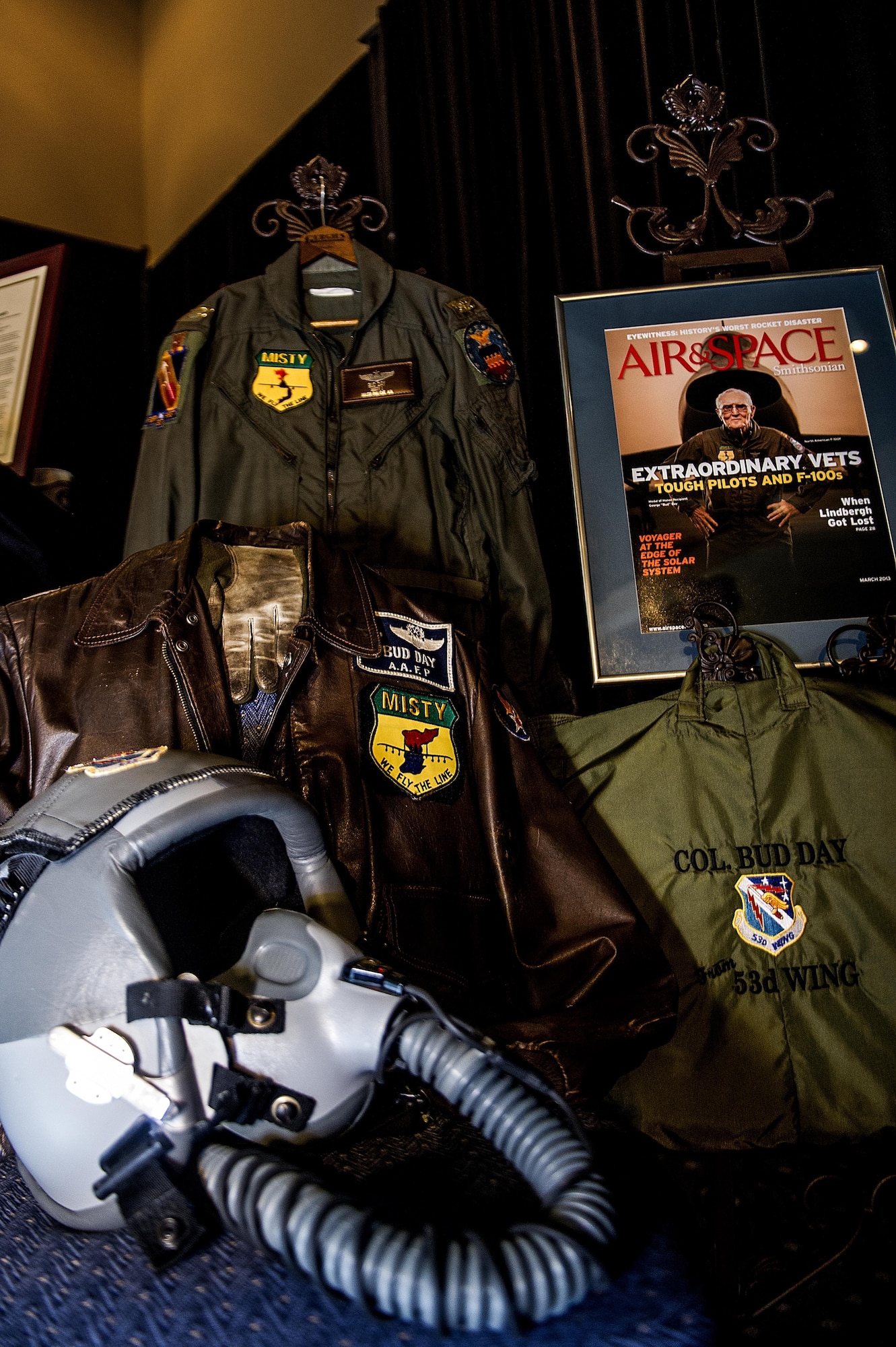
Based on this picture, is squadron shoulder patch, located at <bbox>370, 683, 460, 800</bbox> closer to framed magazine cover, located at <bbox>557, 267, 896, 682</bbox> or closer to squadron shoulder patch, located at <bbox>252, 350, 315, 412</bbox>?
framed magazine cover, located at <bbox>557, 267, 896, 682</bbox>

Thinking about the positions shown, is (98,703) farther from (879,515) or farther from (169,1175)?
(879,515)

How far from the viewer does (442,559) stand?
1.82 m

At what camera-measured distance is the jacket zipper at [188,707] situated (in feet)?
3.49

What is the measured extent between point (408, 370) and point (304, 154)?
3.75 ft

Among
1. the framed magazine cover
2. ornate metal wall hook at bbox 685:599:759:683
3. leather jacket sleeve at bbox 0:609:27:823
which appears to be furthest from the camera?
the framed magazine cover

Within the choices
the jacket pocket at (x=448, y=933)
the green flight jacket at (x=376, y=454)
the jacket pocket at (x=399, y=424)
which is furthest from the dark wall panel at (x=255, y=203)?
the jacket pocket at (x=448, y=933)

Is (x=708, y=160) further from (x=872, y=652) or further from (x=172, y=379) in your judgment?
(x=172, y=379)

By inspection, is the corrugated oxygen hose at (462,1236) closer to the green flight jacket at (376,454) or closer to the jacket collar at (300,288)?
the green flight jacket at (376,454)

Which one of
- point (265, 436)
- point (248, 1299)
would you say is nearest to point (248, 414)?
point (265, 436)

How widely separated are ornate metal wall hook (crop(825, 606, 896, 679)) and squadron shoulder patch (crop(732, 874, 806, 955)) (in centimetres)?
42

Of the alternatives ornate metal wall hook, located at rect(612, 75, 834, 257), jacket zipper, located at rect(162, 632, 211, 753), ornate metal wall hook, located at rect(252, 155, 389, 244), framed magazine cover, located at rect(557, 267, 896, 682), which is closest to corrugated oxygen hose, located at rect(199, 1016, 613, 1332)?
jacket zipper, located at rect(162, 632, 211, 753)

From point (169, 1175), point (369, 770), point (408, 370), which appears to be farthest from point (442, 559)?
point (169, 1175)

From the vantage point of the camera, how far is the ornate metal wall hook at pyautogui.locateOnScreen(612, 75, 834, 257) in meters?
1.78

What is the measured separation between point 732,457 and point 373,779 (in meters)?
0.92
